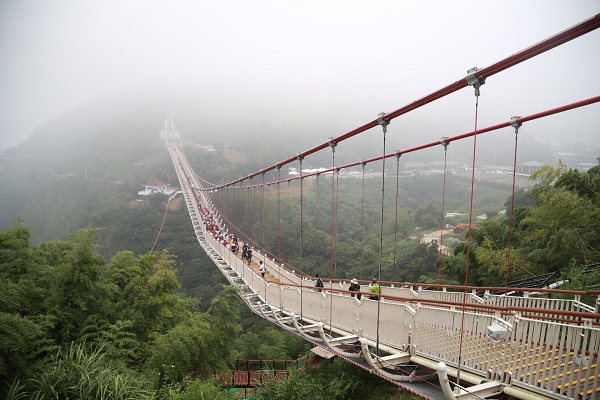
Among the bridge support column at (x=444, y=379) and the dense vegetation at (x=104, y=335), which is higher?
the bridge support column at (x=444, y=379)

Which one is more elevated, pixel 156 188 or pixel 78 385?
pixel 78 385

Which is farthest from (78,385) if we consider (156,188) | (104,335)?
(156,188)

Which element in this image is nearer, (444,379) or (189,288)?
(444,379)

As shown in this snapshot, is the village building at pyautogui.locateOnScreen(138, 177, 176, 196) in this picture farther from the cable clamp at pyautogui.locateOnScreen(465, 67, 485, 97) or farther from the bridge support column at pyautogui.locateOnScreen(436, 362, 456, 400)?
the bridge support column at pyautogui.locateOnScreen(436, 362, 456, 400)

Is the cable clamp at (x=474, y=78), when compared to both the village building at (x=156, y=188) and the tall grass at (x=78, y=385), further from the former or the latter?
the village building at (x=156, y=188)

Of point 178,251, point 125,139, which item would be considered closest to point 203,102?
point 125,139

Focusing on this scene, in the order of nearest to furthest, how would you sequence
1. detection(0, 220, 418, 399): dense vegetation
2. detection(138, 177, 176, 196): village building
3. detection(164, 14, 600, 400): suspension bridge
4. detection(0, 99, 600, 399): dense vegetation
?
detection(164, 14, 600, 400): suspension bridge < detection(0, 220, 418, 399): dense vegetation < detection(0, 99, 600, 399): dense vegetation < detection(138, 177, 176, 196): village building

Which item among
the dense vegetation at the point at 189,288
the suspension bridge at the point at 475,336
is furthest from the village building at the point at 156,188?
the suspension bridge at the point at 475,336

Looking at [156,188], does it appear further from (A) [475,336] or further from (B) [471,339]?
(A) [475,336]

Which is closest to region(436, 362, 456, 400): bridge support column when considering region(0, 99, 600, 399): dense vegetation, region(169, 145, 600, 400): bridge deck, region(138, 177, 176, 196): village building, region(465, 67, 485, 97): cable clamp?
region(169, 145, 600, 400): bridge deck

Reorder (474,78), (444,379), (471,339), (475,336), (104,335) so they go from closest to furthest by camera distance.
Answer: (444,379) < (474,78) < (475,336) < (471,339) < (104,335)

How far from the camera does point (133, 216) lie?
127 ft

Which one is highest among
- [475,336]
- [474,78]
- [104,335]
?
[474,78]

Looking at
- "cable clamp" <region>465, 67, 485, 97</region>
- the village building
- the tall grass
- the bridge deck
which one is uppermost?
"cable clamp" <region>465, 67, 485, 97</region>
